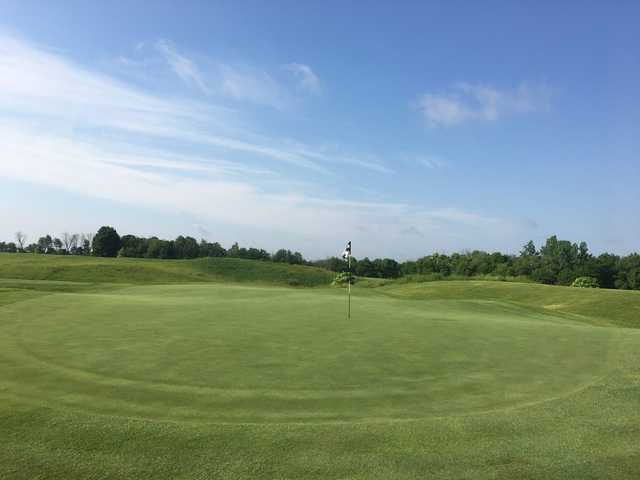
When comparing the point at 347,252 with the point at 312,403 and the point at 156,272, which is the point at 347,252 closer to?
the point at 312,403

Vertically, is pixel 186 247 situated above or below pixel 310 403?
above

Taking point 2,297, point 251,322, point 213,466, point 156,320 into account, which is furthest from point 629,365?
point 2,297

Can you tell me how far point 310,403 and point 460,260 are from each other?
100748 millimetres

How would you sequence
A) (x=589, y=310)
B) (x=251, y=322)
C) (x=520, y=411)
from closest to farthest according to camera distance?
(x=520, y=411) < (x=251, y=322) < (x=589, y=310)

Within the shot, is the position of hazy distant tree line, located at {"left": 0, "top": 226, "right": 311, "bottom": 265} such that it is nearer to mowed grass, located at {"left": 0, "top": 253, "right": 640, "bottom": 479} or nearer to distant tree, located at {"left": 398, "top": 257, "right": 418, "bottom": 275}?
distant tree, located at {"left": 398, "top": 257, "right": 418, "bottom": 275}

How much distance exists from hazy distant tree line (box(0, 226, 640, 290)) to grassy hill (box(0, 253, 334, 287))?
28166 millimetres

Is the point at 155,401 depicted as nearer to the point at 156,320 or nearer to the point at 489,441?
the point at 489,441

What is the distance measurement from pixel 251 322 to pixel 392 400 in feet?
28.1

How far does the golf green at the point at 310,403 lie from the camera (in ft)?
16.9

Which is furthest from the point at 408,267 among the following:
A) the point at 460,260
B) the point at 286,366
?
the point at 286,366

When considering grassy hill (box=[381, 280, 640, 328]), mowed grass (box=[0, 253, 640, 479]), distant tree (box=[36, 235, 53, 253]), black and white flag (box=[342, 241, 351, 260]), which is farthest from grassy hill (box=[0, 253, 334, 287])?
distant tree (box=[36, 235, 53, 253])

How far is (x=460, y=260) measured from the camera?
336 ft

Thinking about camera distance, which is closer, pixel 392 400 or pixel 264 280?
pixel 392 400

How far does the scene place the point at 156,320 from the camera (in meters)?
15.3
